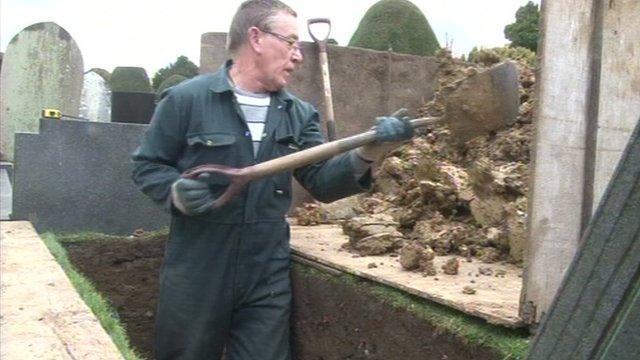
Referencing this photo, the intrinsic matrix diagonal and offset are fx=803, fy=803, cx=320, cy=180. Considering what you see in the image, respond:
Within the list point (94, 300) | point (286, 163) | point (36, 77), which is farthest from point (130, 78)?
point (286, 163)

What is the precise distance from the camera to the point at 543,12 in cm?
235

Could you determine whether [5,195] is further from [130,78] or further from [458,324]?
[130,78]

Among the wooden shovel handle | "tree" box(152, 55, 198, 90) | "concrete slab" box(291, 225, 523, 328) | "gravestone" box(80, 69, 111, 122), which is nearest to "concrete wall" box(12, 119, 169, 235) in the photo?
"concrete slab" box(291, 225, 523, 328)

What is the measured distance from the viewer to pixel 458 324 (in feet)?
8.66

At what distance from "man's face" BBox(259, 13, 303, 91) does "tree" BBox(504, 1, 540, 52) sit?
33.0ft

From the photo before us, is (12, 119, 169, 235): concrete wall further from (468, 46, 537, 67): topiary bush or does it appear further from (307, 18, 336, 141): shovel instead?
(468, 46, 537, 67): topiary bush

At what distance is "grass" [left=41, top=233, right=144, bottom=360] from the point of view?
317 centimetres

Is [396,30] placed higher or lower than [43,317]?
higher

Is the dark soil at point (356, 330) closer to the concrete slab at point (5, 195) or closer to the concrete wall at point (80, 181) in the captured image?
the concrete wall at point (80, 181)

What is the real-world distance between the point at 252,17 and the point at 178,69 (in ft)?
79.3

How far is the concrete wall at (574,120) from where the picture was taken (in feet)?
7.13

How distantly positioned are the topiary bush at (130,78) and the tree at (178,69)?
5.40 meters

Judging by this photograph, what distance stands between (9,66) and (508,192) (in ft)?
25.3

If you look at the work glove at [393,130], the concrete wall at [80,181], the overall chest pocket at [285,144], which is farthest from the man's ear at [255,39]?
the concrete wall at [80,181]
